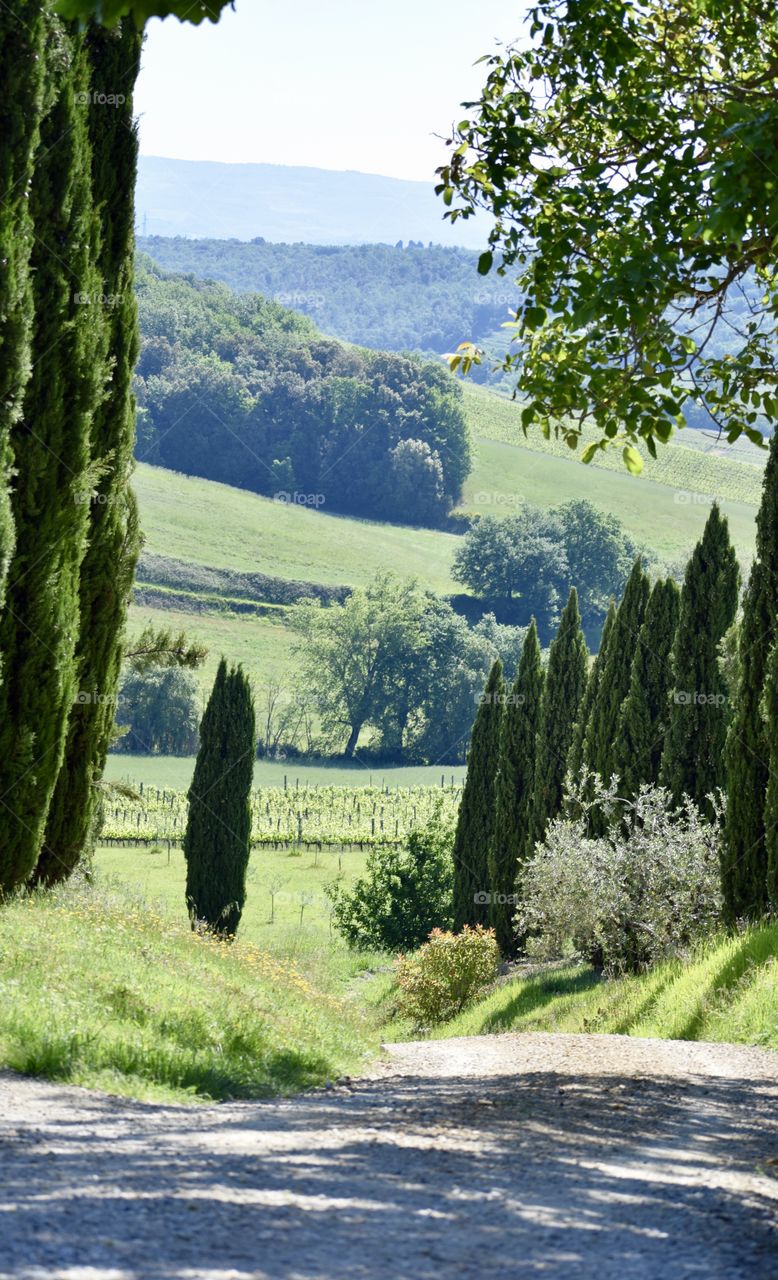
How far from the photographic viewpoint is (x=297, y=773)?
73.2 metres

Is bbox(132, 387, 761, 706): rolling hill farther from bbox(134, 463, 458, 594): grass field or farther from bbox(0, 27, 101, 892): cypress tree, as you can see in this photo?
bbox(0, 27, 101, 892): cypress tree

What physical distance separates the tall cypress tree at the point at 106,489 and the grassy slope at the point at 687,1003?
570 cm

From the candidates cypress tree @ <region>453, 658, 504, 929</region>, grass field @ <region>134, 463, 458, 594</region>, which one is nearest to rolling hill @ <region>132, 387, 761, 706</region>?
grass field @ <region>134, 463, 458, 594</region>

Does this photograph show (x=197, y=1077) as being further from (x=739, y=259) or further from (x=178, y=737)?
(x=178, y=737)

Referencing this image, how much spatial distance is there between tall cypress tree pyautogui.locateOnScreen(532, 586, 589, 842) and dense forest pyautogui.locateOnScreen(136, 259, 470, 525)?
3834 inches

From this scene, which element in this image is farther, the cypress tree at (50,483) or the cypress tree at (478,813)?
the cypress tree at (478,813)

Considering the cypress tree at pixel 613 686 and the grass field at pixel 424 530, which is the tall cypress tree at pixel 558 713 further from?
the grass field at pixel 424 530

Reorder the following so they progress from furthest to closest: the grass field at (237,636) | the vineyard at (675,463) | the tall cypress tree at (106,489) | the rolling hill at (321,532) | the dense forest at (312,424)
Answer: the vineyard at (675,463), the dense forest at (312,424), the rolling hill at (321,532), the grass field at (237,636), the tall cypress tree at (106,489)

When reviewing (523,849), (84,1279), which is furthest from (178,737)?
(84,1279)

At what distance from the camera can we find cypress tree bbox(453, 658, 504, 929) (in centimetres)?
2798

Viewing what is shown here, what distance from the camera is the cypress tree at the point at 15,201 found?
9.16 m

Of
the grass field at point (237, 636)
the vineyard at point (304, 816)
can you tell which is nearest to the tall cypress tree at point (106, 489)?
the vineyard at point (304, 816)

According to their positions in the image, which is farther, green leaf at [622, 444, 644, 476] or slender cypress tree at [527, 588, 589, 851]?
slender cypress tree at [527, 588, 589, 851]

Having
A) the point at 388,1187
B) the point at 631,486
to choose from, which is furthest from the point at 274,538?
the point at 388,1187
